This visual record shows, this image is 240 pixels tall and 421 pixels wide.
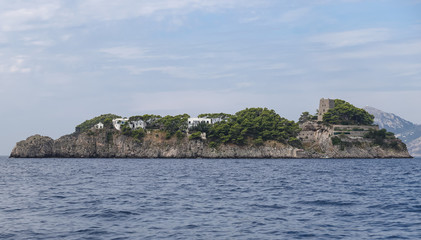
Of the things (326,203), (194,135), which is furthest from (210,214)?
(194,135)

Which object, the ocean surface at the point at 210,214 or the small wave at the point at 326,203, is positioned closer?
the ocean surface at the point at 210,214

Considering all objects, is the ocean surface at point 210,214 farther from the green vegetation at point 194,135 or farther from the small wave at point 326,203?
the green vegetation at point 194,135

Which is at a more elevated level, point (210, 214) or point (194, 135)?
point (194, 135)

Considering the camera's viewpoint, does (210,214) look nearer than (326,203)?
Yes

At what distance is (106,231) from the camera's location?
77.7 ft

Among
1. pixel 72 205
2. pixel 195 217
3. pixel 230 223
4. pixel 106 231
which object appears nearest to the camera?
pixel 106 231

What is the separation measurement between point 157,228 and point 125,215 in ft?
15.8

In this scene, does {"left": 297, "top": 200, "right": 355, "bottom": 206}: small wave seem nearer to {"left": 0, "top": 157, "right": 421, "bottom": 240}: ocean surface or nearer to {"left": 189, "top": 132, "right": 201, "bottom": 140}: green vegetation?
{"left": 0, "top": 157, "right": 421, "bottom": 240}: ocean surface

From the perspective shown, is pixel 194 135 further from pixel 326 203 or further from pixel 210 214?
pixel 210 214

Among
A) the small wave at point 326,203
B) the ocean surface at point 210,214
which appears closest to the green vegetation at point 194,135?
the ocean surface at point 210,214

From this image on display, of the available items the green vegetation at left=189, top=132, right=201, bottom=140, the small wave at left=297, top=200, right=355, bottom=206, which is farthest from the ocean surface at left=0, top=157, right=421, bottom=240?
the green vegetation at left=189, top=132, right=201, bottom=140

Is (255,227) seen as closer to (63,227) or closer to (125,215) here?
(125,215)

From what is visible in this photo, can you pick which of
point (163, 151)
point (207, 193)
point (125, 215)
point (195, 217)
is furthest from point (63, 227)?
point (163, 151)

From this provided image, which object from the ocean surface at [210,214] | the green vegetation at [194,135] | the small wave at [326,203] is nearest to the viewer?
the ocean surface at [210,214]
